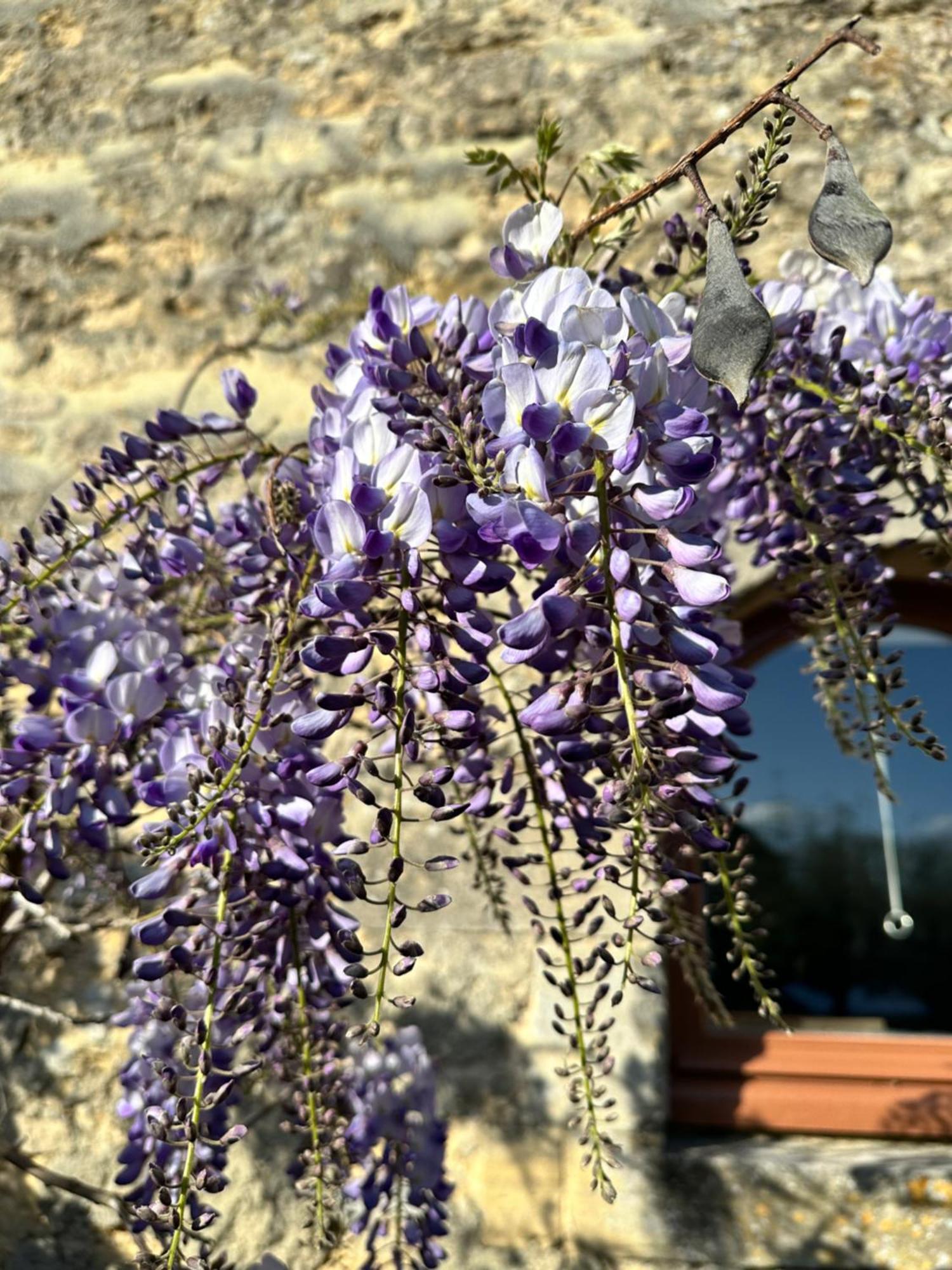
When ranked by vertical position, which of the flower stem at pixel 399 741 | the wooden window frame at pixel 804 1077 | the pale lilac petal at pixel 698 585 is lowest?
the wooden window frame at pixel 804 1077

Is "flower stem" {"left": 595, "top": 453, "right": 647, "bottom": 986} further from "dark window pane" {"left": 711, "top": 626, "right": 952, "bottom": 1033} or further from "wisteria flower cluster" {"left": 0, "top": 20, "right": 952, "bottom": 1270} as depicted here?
"dark window pane" {"left": 711, "top": 626, "right": 952, "bottom": 1033}

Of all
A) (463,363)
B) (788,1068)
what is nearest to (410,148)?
(463,363)

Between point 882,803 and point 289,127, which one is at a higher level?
point 289,127

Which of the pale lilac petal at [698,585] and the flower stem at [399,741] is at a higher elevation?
the pale lilac petal at [698,585]

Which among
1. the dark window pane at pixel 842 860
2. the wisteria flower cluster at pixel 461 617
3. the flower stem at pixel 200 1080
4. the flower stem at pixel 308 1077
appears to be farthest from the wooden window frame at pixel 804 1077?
the flower stem at pixel 200 1080

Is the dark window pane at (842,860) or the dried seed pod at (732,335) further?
the dark window pane at (842,860)

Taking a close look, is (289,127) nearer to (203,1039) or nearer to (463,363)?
(463,363)

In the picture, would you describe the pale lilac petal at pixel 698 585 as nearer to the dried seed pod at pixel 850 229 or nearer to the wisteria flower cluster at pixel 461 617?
the wisteria flower cluster at pixel 461 617

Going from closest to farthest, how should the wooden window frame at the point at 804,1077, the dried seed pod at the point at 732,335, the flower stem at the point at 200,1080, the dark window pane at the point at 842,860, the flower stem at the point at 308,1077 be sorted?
1. the dried seed pod at the point at 732,335
2. the flower stem at the point at 200,1080
3. the flower stem at the point at 308,1077
4. the wooden window frame at the point at 804,1077
5. the dark window pane at the point at 842,860
